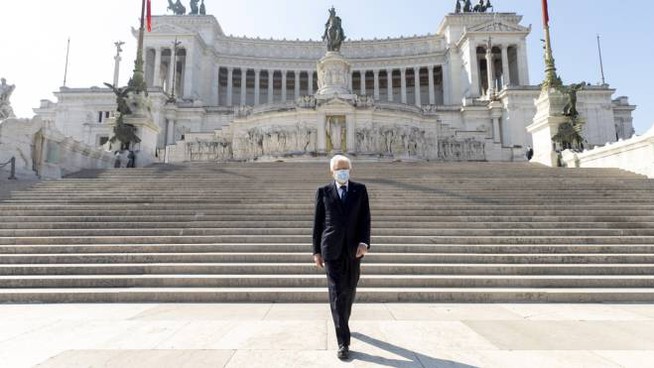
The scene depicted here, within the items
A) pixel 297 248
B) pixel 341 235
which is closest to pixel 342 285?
pixel 341 235

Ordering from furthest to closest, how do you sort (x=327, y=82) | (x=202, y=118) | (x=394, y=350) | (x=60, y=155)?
(x=202, y=118)
(x=327, y=82)
(x=60, y=155)
(x=394, y=350)

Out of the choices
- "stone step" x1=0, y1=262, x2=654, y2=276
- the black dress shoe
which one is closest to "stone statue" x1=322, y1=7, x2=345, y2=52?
"stone step" x1=0, y1=262, x2=654, y2=276

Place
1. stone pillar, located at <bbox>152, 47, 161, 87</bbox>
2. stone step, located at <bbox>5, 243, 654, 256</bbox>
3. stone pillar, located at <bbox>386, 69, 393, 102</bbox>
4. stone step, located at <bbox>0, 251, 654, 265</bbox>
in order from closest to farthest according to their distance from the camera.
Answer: stone step, located at <bbox>0, 251, 654, 265</bbox>
stone step, located at <bbox>5, 243, 654, 256</bbox>
stone pillar, located at <bbox>152, 47, 161, 87</bbox>
stone pillar, located at <bbox>386, 69, 393, 102</bbox>

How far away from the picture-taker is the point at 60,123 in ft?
163

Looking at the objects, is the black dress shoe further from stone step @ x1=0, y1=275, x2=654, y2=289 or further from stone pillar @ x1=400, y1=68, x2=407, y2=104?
stone pillar @ x1=400, y1=68, x2=407, y2=104

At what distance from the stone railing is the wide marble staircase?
160 cm

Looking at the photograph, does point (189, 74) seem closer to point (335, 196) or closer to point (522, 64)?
point (522, 64)

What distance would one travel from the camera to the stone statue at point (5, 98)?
54.9 ft

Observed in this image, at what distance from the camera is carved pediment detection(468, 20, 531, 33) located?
5906 centimetres

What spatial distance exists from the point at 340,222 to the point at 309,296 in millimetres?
2905

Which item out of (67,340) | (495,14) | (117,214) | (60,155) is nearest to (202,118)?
(60,155)

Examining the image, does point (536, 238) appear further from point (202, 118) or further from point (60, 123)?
point (60, 123)

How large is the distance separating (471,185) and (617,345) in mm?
10022

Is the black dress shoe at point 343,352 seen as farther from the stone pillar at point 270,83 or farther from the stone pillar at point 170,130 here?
the stone pillar at point 270,83
